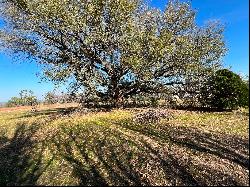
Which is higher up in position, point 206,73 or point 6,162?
point 206,73

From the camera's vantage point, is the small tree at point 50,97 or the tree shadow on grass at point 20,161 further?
the small tree at point 50,97

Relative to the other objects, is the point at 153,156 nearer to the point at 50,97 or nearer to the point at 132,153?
the point at 132,153

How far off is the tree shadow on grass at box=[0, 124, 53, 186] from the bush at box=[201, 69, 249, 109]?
34.4 ft

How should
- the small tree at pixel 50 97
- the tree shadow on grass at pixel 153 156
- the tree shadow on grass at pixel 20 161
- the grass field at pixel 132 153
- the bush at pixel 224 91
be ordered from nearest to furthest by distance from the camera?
the tree shadow on grass at pixel 153 156
the grass field at pixel 132 153
the tree shadow on grass at pixel 20 161
the bush at pixel 224 91
the small tree at pixel 50 97

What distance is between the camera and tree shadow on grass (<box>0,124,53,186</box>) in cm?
1366

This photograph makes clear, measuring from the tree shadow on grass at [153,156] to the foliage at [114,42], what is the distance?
8.11 m

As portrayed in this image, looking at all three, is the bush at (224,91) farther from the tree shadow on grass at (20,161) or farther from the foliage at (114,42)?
the tree shadow on grass at (20,161)

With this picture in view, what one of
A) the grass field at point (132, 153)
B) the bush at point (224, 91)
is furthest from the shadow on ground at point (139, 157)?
the bush at point (224, 91)

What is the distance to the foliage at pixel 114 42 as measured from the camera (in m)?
27.0

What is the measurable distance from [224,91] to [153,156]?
1211cm

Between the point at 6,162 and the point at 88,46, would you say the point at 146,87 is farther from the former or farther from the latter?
the point at 6,162

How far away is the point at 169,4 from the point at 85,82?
27.8ft

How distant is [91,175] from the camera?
13.2m

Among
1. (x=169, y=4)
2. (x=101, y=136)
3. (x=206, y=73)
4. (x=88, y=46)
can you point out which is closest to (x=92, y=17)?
(x=88, y=46)
